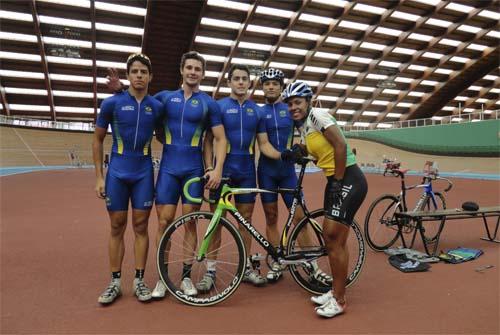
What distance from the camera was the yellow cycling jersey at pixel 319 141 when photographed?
108 inches

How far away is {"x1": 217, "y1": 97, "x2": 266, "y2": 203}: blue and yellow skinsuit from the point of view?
3.44m

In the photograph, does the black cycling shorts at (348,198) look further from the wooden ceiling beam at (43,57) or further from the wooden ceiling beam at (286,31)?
the wooden ceiling beam at (43,57)

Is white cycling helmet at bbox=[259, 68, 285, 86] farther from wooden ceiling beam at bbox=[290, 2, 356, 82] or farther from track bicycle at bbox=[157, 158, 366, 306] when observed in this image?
wooden ceiling beam at bbox=[290, 2, 356, 82]

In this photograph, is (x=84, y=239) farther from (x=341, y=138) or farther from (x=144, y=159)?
(x=341, y=138)

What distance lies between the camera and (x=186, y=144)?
3184 mm

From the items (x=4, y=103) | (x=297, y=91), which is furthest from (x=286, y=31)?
(x=297, y=91)

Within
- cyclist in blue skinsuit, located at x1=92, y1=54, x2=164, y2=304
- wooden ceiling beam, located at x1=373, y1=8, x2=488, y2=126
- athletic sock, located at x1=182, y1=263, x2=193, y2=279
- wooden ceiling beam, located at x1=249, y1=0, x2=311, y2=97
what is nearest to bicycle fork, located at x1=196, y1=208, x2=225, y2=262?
athletic sock, located at x1=182, y1=263, x2=193, y2=279

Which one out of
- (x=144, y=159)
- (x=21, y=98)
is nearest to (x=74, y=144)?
(x=21, y=98)

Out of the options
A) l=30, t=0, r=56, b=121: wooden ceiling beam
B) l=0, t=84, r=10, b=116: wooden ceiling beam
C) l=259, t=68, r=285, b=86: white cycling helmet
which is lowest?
l=259, t=68, r=285, b=86: white cycling helmet

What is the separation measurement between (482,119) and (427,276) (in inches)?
903

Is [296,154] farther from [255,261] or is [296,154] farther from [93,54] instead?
[93,54]

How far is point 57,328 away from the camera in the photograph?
2.50 metres

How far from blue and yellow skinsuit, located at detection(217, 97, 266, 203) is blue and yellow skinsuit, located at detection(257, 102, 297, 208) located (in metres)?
0.19

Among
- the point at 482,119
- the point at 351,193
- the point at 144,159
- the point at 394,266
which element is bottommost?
the point at 394,266
